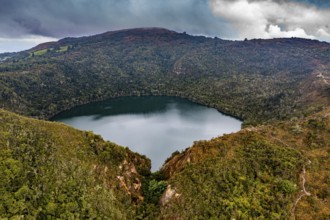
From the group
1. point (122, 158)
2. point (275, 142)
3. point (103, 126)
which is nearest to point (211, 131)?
point (103, 126)

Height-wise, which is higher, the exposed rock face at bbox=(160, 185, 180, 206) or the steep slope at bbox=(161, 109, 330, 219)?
the steep slope at bbox=(161, 109, 330, 219)

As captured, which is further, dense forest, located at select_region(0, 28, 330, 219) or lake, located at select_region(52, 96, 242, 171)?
lake, located at select_region(52, 96, 242, 171)

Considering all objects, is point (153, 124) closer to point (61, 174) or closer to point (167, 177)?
point (167, 177)

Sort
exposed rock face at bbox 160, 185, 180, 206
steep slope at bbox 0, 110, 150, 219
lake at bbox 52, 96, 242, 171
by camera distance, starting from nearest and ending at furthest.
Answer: steep slope at bbox 0, 110, 150, 219 < exposed rock face at bbox 160, 185, 180, 206 < lake at bbox 52, 96, 242, 171

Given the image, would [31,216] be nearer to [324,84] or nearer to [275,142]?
[275,142]

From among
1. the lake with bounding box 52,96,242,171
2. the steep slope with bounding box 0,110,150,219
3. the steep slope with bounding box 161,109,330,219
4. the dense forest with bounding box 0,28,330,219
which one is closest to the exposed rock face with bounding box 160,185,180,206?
the steep slope with bounding box 161,109,330,219

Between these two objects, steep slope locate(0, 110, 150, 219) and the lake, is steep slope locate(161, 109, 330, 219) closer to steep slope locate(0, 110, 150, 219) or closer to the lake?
steep slope locate(0, 110, 150, 219)
